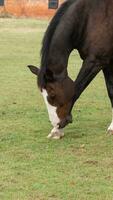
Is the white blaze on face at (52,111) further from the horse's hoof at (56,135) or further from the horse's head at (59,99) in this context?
the horse's hoof at (56,135)

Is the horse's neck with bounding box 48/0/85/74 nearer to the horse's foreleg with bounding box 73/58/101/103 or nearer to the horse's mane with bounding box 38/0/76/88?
the horse's mane with bounding box 38/0/76/88

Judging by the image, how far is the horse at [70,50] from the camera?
7.59 m

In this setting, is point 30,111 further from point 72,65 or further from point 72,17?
point 72,65

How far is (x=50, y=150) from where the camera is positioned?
723 centimetres

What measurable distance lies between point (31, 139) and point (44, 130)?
602mm

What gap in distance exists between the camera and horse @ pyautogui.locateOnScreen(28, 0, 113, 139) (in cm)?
759

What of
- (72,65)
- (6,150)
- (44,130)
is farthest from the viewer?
(72,65)

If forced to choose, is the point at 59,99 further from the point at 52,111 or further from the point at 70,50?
the point at 70,50

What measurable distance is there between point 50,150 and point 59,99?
73cm

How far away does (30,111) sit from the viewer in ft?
32.0

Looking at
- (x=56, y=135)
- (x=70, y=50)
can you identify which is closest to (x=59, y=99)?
(x=56, y=135)

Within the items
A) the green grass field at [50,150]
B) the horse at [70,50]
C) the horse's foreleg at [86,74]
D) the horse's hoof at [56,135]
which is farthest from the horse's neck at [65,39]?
the green grass field at [50,150]

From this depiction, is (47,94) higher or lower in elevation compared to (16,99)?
higher

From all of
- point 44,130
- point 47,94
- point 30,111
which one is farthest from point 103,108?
point 47,94
